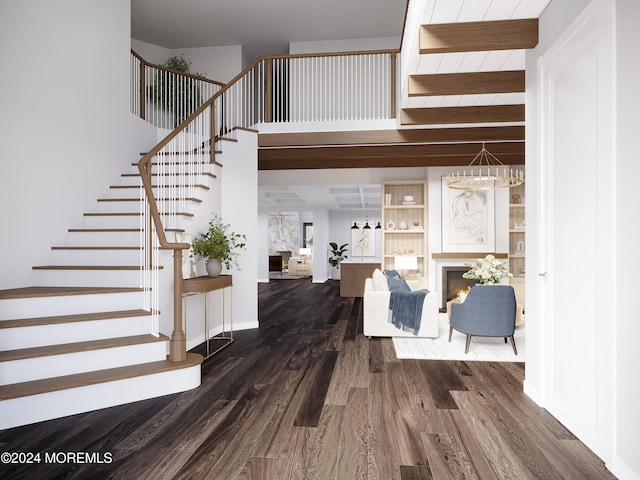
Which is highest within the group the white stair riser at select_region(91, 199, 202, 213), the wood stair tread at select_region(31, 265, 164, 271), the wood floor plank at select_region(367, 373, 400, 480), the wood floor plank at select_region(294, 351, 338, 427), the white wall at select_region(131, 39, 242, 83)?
the white wall at select_region(131, 39, 242, 83)

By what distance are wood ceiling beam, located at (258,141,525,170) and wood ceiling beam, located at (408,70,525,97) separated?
88.9 inches

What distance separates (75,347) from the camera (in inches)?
123

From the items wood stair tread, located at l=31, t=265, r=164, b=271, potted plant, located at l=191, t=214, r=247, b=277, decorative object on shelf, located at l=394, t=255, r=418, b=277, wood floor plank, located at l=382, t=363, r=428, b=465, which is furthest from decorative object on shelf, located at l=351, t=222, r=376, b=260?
wood stair tread, located at l=31, t=265, r=164, b=271

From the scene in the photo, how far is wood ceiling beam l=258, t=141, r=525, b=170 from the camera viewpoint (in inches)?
257

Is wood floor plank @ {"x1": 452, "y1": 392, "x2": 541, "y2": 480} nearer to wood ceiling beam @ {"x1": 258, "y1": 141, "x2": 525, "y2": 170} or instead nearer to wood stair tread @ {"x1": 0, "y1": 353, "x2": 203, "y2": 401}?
wood stair tread @ {"x1": 0, "y1": 353, "x2": 203, "y2": 401}

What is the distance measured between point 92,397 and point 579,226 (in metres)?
3.46

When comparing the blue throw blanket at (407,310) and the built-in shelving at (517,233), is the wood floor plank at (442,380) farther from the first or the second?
the built-in shelving at (517,233)

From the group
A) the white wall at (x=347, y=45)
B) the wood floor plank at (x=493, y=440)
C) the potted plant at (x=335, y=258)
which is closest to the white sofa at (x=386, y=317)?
the wood floor plank at (x=493, y=440)

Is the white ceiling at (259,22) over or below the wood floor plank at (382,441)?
over

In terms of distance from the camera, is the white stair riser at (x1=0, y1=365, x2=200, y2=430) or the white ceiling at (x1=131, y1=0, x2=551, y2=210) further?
the white ceiling at (x1=131, y1=0, x2=551, y2=210)

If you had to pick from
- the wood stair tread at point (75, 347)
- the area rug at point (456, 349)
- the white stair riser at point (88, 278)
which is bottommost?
the area rug at point (456, 349)

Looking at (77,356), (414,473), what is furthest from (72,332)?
(414,473)

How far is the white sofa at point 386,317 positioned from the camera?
17.3 feet

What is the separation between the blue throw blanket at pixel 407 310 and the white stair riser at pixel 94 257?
3.04 meters
